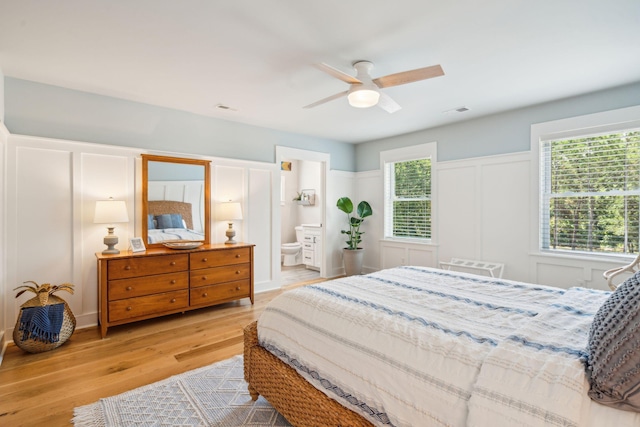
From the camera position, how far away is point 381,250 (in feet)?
18.1

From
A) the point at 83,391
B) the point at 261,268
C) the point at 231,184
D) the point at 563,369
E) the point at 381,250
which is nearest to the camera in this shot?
the point at 563,369

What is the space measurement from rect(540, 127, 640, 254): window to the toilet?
4.39m

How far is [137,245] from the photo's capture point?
11.4ft

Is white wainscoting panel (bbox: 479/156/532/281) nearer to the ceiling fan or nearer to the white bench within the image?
the white bench

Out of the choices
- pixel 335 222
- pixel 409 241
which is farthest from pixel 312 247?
pixel 409 241

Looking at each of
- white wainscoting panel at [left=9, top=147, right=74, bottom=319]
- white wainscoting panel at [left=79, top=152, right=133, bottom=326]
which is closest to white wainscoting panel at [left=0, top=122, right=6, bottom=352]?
white wainscoting panel at [left=9, top=147, right=74, bottom=319]

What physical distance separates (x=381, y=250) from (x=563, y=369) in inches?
177

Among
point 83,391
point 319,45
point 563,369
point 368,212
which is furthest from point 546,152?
point 83,391

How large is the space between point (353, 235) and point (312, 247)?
99 cm

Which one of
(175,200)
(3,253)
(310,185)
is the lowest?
(3,253)

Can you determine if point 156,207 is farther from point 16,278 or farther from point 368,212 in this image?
point 368,212

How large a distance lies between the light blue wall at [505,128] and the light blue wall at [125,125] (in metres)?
2.28

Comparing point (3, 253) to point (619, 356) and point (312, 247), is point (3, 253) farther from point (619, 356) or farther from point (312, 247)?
point (312, 247)

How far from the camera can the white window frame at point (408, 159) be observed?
4.77 metres
